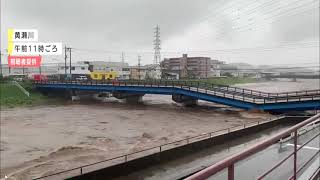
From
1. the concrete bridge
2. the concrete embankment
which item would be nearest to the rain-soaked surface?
the concrete bridge

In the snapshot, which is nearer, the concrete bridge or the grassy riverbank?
the concrete bridge

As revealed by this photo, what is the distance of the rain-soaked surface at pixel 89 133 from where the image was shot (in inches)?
814

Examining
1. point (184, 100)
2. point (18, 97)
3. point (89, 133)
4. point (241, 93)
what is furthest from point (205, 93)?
point (18, 97)

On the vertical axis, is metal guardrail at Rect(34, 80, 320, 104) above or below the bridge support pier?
above

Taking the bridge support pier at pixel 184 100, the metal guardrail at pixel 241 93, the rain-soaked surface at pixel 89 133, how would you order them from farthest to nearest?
the bridge support pier at pixel 184 100 < the metal guardrail at pixel 241 93 < the rain-soaked surface at pixel 89 133

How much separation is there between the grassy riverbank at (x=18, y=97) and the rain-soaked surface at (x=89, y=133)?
50.3 feet

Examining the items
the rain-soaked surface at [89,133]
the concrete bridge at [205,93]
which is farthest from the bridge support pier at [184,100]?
the rain-soaked surface at [89,133]

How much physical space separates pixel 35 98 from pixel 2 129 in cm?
3419

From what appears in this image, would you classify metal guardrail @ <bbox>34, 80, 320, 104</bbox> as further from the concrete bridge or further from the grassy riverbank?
the grassy riverbank

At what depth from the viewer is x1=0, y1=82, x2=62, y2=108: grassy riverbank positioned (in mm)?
60759

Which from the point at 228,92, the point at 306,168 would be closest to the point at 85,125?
the point at 228,92

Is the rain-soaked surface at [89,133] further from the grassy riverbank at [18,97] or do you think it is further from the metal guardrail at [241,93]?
the grassy riverbank at [18,97]

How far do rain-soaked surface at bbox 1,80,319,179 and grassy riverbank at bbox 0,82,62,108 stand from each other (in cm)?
1534

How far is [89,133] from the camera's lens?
3189 cm
